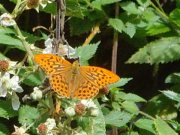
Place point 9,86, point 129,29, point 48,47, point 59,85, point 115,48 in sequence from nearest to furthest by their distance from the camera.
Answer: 1. point 59,85
2. point 9,86
3. point 48,47
4. point 129,29
5. point 115,48

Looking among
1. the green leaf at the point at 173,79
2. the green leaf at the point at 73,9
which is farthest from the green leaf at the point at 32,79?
the green leaf at the point at 173,79

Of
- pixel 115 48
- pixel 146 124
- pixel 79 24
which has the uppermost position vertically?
pixel 79 24

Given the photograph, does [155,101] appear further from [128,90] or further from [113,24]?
[113,24]

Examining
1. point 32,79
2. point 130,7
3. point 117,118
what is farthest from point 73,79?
point 130,7

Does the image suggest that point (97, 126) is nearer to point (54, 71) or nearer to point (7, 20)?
point (54, 71)

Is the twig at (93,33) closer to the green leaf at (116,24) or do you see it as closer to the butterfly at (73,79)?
the green leaf at (116,24)

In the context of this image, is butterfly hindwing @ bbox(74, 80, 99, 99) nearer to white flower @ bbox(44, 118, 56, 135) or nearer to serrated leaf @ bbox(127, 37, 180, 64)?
white flower @ bbox(44, 118, 56, 135)

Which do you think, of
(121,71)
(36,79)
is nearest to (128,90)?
(121,71)

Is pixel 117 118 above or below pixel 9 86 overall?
below
